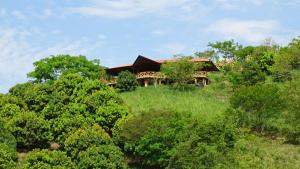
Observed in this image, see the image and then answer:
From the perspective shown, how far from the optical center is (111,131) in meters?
39.8

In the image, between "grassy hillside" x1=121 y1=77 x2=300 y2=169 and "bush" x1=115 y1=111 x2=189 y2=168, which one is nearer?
"grassy hillside" x1=121 y1=77 x2=300 y2=169

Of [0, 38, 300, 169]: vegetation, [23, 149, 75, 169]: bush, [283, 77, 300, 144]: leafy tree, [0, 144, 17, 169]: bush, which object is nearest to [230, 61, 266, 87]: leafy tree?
[0, 38, 300, 169]: vegetation

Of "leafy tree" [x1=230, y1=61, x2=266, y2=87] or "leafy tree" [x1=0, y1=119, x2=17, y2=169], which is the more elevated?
"leafy tree" [x1=230, y1=61, x2=266, y2=87]

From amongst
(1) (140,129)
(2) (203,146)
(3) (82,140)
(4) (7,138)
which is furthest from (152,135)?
(4) (7,138)

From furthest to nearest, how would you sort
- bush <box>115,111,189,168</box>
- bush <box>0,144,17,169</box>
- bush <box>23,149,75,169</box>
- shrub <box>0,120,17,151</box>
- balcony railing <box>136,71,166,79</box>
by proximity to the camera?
1. balcony railing <box>136,71,166,79</box>
2. shrub <box>0,120,17,151</box>
3. bush <box>115,111,189,168</box>
4. bush <box>0,144,17,169</box>
5. bush <box>23,149,75,169</box>

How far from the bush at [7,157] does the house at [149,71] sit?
2630 centimetres

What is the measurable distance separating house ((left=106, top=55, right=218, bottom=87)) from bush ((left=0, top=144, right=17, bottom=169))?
26.3 meters

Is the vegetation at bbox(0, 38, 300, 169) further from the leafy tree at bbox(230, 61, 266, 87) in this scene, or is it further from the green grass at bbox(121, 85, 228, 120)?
the leafy tree at bbox(230, 61, 266, 87)

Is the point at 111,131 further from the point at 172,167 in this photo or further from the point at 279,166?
the point at 279,166

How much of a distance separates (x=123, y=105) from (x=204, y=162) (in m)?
11.5

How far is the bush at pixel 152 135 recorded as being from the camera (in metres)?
34.6

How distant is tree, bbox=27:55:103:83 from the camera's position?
A: 204ft

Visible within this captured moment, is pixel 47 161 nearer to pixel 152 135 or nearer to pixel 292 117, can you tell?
pixel 152 135

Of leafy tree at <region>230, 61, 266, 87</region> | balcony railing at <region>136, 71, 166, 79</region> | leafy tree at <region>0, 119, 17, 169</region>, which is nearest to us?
leafy tree at <region>0, 119, 17, 169</region>
